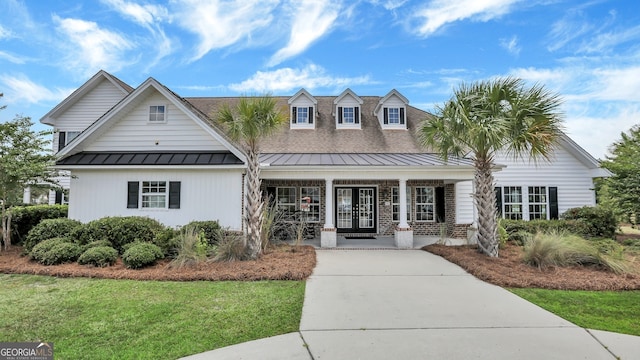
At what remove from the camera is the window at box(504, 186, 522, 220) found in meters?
15.5

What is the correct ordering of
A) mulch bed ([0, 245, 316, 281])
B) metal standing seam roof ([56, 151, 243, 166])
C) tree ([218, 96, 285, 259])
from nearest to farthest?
mulch bed ([0, 245, 316, 281]) → tree ([218, 96, 285, 259]) → metal standing seam roof ([56, 151, 243, 166])

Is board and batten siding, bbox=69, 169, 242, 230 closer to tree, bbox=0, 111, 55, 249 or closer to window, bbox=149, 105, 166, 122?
tree, bbox=0, 111, 55, 249

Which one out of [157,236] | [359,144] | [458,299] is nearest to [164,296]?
[157,236]

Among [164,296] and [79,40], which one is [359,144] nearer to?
[164,296]

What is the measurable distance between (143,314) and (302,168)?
7.56 meters

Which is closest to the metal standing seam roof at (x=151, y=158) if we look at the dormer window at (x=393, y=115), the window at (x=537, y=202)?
the dormer window at (x=393, y=115)

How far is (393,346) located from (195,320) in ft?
10.2

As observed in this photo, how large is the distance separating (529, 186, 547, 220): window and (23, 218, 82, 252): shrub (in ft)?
65.4

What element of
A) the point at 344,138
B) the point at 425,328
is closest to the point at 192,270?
the point at 425,328

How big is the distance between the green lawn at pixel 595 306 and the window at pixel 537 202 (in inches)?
388

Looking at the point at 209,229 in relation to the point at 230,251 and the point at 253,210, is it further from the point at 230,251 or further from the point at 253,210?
the point at 253,210

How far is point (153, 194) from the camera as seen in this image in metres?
11.6

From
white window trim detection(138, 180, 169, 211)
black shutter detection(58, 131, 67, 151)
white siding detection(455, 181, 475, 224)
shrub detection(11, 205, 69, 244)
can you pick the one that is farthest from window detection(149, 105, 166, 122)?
white siding detection(455, 181, 475, 224)

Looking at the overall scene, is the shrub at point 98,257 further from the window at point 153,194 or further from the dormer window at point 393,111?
the dormer window at point 393,111
